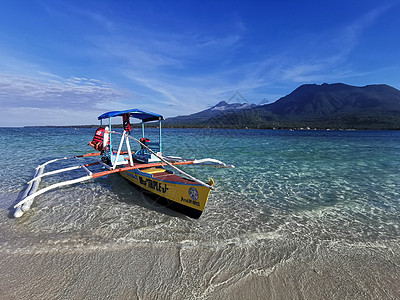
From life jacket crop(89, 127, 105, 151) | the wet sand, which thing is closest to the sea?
the wet sand

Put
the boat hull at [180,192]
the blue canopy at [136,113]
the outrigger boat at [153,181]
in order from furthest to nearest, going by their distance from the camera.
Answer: the blue canopy at [136,113] → the outrigger boat at [153,181] → the boat hull at [180,192]

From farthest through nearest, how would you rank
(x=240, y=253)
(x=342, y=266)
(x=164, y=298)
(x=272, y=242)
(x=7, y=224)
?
(x=7, y=224) → (x=272, y=242) → (x=240, y=253) → (x=342, y=266) → (x=164, y=298)

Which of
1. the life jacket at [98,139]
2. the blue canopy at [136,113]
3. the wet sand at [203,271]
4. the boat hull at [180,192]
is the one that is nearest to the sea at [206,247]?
the wet sand at [203,271]

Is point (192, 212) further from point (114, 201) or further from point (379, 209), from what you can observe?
point (379, 209)

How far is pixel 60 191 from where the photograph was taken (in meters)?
10.3

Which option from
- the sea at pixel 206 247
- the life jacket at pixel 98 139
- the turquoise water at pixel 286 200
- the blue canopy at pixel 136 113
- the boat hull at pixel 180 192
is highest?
the blue canopy at pixel 136 113

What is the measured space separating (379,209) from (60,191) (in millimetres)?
14285

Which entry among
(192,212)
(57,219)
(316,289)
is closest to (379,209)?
(316,289)

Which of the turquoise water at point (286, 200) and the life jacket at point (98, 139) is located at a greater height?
the life jacket at point (98, 139)

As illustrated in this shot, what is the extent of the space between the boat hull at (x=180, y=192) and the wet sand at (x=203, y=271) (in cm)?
147

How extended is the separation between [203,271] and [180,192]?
308 centimetres

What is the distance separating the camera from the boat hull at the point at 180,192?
6.79 meters

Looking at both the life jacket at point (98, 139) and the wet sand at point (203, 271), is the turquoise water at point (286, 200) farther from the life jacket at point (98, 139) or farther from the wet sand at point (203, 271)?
the life jacket at point (98, 139)

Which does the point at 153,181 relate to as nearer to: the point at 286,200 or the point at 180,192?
the point at 180,192
